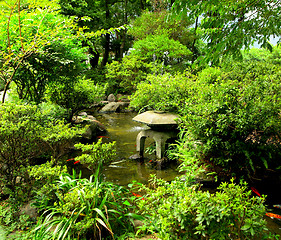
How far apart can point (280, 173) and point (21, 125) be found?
12.4 ft

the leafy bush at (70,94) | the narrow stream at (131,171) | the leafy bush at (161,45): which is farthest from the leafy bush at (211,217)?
the leafy bush at (161,45)

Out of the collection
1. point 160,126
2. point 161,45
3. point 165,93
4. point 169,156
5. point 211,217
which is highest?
point 161,45

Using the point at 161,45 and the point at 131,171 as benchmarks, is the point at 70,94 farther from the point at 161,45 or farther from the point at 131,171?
the point at 161,45

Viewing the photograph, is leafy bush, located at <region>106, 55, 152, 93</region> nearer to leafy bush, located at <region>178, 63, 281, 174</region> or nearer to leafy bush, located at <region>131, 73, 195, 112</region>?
leafy bush, located at <region>131, 73, 195, 112</region>

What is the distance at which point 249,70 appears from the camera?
599 cm

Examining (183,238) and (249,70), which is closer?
(183,238)

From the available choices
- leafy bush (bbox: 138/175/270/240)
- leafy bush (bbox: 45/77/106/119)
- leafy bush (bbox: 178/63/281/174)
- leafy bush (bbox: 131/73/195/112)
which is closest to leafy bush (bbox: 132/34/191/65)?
leafy bush (bbox: 131/73/195/112)

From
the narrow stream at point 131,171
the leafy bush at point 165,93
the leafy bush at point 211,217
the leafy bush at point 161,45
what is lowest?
the narrow stream at point 131,171

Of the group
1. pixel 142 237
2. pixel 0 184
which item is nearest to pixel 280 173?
pixel 142 237

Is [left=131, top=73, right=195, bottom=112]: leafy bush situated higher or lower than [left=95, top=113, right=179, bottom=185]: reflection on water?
higher

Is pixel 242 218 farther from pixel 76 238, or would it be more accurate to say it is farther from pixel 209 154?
pixel 209 154

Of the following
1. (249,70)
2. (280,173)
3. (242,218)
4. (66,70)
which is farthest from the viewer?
(249,70)

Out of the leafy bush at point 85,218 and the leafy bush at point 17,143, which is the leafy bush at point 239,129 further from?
the leafy bush at point 17,143

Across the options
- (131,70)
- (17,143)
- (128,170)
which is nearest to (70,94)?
(128,170)
